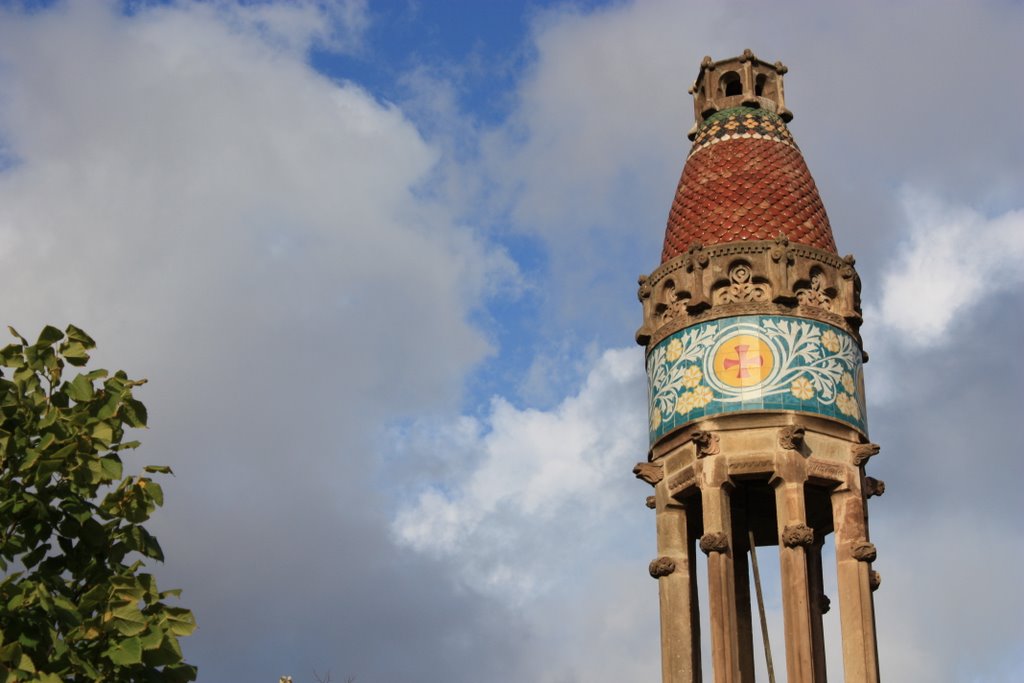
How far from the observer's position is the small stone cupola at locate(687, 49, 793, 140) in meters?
28.8

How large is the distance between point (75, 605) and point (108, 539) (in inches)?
25.8

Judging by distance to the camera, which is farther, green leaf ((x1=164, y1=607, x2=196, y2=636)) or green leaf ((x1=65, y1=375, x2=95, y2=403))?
green leaf ((x1=65, y1=375, x2=95, y2=403))

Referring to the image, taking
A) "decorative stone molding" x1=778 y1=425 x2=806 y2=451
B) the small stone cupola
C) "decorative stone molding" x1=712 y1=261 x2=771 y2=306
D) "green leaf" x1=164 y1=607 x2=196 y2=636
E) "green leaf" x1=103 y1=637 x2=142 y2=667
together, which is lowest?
"green leaf" x1=103 y1=637 x2=142 y2=667

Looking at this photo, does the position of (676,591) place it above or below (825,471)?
below

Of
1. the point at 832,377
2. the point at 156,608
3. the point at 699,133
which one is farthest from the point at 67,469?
the point at 699,133

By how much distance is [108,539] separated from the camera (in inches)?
508

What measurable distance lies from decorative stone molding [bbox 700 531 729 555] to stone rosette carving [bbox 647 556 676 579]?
3.35 ft

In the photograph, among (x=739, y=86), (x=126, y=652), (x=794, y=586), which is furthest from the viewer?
(x=739, y=86)

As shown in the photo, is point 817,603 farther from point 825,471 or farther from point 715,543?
point 715,543

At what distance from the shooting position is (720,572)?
2417cm

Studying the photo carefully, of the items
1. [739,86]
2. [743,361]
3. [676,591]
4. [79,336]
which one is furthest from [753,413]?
[79,336]

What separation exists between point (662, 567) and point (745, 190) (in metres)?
6.42

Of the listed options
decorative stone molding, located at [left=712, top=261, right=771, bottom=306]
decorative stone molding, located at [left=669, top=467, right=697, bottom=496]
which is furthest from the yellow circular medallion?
decorative stone molding, located at [left=669, top=467, right=697, bottom=496]

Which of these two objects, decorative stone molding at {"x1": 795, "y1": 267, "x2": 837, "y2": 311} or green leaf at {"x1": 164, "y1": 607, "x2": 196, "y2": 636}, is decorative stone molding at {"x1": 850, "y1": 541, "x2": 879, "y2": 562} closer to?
decorative stone molding at {"x1": 795, "y1": 267, "x2": 837, "y2": 311}
